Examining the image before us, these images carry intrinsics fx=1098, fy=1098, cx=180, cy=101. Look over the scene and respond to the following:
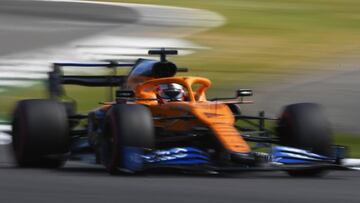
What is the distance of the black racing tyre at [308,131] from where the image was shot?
32.7ft

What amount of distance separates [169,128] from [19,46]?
11.3m

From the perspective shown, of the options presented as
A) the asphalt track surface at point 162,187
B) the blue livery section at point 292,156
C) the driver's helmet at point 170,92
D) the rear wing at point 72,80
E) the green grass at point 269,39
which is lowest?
the asphalt track surface at point 162,187

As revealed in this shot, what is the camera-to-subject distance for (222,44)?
21.6 metres

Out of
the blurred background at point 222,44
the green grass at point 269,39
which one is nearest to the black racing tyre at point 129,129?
the blurred background at point 222,44

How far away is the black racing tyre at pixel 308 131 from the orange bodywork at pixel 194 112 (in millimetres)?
627

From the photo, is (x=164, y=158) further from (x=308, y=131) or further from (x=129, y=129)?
(x=308, y=131)

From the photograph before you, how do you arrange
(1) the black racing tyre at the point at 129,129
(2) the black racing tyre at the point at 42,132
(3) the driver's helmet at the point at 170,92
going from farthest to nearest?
(3) the driver's helmet at the point at 170,92
(2) the black racing tyre at the point at 42,132
(1) the black racing tyre at the point at 129,129

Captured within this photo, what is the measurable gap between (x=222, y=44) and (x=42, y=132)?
38.7 feet

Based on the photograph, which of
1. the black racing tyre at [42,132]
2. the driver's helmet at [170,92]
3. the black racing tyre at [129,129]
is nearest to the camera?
the black racing tyre at [129,129]

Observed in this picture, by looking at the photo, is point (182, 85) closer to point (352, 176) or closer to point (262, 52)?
point (352, 176)

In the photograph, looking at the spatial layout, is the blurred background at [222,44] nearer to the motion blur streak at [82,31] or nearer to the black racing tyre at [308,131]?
the motion blur streak at [82,31]

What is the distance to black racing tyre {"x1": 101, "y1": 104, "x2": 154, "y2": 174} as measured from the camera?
9.20 metres

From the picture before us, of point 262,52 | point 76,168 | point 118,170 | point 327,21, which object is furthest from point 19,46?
point 118,170

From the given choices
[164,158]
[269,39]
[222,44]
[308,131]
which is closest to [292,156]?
[308,131]
